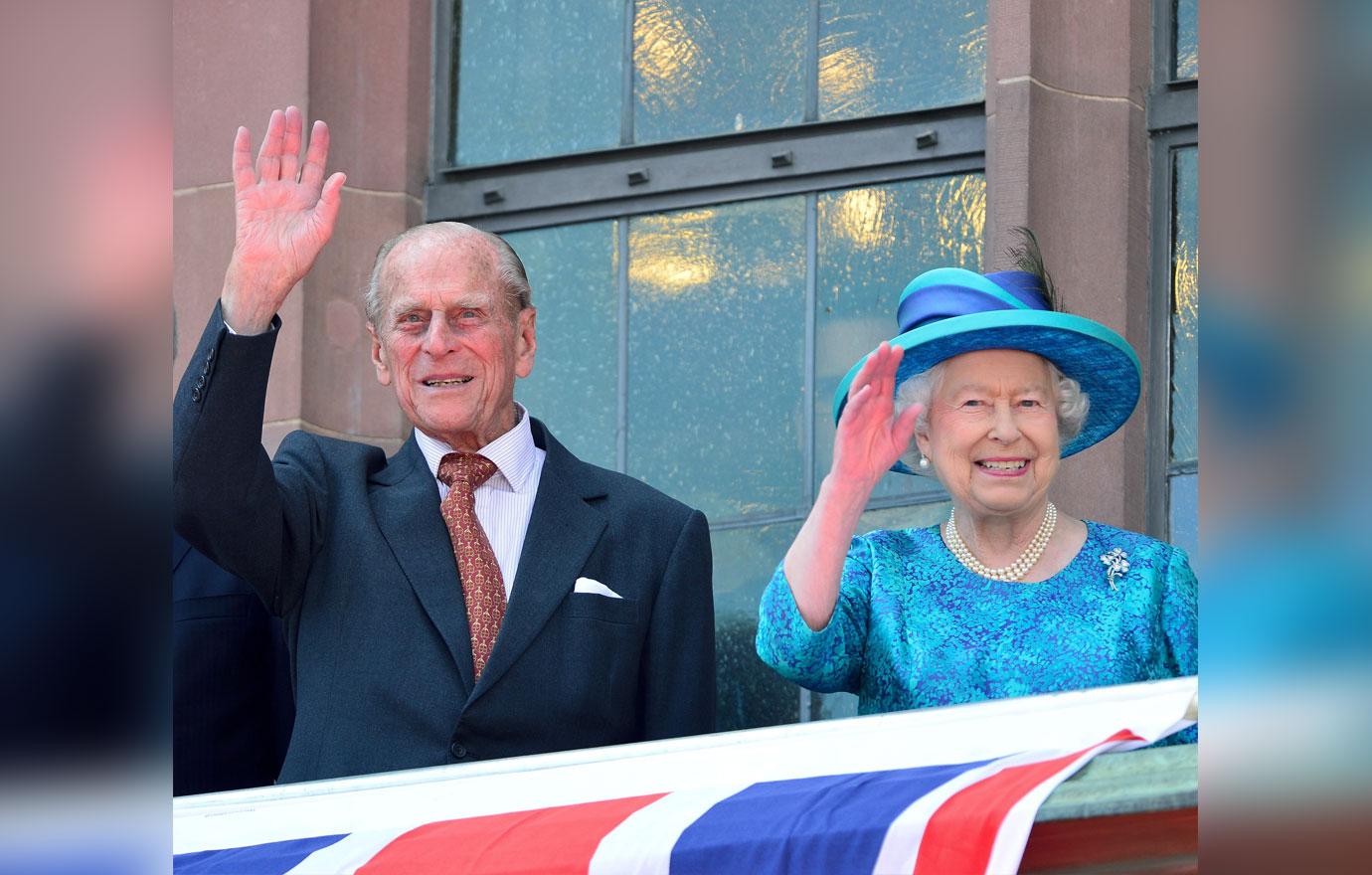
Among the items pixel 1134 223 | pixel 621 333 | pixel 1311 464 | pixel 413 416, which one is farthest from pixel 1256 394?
pixel 621 333

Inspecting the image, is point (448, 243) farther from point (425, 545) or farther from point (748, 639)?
point (748, 639)

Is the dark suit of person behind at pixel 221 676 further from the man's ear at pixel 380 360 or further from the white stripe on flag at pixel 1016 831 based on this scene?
the white stripe on flag at pixel 1016 831

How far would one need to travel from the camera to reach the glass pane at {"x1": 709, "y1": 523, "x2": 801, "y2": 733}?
4.25 meters

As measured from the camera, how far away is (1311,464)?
0.47 metres

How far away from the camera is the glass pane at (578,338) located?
4527 mm

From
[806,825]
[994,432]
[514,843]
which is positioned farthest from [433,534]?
[806,825]

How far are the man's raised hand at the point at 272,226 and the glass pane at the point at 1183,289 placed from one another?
7.23ft

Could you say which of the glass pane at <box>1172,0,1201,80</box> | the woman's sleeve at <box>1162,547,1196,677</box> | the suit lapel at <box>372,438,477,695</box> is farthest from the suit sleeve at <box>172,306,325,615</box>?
the glass pane at <box>1172,0,1201,80</box>

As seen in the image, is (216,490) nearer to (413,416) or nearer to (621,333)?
(413,416)

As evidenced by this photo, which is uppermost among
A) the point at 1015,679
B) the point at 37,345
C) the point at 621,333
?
the point at 621,333

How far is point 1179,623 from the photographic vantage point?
2688 mm

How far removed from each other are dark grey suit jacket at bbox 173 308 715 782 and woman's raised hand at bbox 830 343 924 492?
54 cm

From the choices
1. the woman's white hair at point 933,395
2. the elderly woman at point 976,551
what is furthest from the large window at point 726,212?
the elderly woman at point 976,551

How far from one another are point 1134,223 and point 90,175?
3.87 meters
